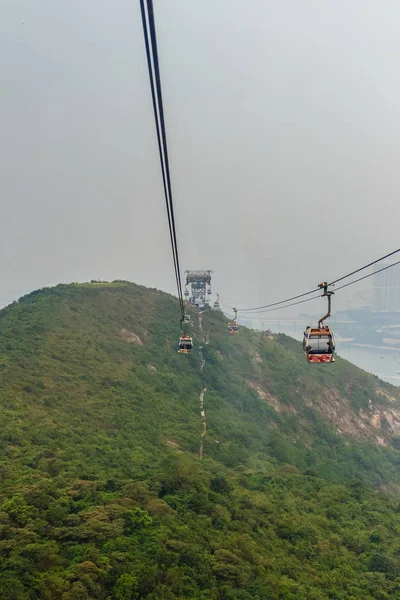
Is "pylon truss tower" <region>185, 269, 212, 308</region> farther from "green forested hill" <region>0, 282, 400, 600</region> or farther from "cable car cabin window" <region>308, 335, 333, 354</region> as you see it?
"cable car cabin window" <region>308, 335, 333, 354</region>

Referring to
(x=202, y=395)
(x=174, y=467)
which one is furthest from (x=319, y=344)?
(x=202, y=395)

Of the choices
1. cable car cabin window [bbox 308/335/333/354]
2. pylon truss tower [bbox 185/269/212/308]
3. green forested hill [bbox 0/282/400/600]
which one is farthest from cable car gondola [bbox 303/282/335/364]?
pylon truss tower [bbox 185/269/212/308]

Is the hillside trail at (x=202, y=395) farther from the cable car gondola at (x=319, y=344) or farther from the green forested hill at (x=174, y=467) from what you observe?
the cable car gondola at (x=319, y=344)

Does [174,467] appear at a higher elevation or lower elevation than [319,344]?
lower

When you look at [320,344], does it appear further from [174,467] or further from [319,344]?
[174,467]

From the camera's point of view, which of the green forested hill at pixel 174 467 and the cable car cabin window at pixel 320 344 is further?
the cable car cabin window at pixel 320 344

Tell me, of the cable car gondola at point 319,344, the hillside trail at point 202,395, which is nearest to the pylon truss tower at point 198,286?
the hillside trail at point 202,395

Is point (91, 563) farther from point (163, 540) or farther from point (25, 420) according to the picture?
point (25, 420)

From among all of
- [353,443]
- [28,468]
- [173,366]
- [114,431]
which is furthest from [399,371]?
[28,468]
